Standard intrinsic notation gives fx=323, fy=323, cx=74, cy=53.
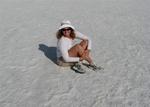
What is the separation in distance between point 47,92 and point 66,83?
0.55 meters

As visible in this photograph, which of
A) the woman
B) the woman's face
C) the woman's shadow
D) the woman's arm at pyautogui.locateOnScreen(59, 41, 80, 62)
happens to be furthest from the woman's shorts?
the woman's face

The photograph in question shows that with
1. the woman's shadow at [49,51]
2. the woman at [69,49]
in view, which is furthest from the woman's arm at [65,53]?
the woman's shadow at [49,51]

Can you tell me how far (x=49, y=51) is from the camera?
889 centimetres

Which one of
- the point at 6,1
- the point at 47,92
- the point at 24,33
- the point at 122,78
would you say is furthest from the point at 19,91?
the point at 6,1

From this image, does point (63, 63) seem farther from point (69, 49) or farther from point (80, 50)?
point (80, 50)

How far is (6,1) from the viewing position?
15219 millimetres

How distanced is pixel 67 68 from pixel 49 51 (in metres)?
1.44

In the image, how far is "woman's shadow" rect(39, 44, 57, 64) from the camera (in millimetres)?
8359

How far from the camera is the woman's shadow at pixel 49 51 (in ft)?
27.4

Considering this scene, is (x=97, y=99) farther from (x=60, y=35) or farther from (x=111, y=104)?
(x=60, y=35)

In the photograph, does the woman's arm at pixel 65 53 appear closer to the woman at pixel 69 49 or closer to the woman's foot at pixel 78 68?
the woman at pixel 69 49

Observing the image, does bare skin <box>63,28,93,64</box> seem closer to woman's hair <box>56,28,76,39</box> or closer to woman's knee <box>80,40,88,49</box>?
woman's knee <box>80,40,88,49</box>

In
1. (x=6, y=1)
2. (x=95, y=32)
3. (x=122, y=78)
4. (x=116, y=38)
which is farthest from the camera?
(x=6, y=1)

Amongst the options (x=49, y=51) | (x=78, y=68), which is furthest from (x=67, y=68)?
(x=49, y=51)
